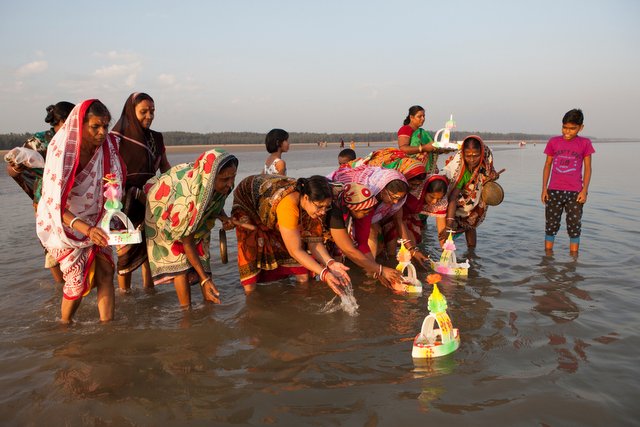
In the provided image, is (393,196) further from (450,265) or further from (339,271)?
(450,265)

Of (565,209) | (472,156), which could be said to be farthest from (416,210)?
(565,209)

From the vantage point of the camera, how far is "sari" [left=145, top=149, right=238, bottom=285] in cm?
345

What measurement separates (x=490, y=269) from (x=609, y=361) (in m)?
2.21

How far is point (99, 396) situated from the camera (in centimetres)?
268

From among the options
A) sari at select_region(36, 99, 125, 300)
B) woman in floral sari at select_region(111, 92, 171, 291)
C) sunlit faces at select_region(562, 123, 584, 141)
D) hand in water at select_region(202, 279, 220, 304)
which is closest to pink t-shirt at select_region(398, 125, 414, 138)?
sunlit faces at select_region(562, 123, 584, 141)

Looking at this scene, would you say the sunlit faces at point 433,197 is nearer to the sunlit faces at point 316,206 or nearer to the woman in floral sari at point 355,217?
the woman in floral sari at point 355,217

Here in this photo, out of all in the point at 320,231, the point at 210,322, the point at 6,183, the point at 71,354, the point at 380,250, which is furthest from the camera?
the point at 6,183

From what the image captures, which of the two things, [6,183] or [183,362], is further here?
[6,183]

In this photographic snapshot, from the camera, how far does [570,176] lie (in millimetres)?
5633

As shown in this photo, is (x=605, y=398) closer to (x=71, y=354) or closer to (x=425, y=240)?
(x=71, y=354)

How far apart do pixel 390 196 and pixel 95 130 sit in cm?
252

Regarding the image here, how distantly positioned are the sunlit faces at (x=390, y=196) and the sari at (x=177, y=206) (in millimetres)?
1487

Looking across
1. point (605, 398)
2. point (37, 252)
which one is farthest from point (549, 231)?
point (37, 252)

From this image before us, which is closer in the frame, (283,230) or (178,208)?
(178,208)
